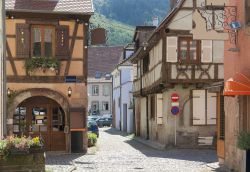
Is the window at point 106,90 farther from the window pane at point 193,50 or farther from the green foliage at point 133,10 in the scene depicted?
the green foliage at point 133,10

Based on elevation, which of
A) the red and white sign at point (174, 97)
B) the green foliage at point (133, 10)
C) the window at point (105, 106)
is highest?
the green foliage at point (133, 10)

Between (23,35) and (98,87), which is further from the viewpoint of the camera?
(98,87)

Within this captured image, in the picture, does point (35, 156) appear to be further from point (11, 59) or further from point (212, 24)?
point (11, 59)

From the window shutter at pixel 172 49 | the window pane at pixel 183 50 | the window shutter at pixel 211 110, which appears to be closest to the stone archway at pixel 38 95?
the window shutter at pixel 172 49

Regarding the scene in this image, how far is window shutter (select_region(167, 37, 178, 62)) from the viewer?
92.2ft

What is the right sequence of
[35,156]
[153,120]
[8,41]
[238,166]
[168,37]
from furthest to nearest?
[153,120] < [168,37] < [8,41] < [238,166] < [35,156]

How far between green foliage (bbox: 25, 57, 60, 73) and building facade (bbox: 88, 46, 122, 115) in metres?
53.0

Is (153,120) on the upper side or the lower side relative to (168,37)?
lower

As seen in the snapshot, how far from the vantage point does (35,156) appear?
14.9 metres

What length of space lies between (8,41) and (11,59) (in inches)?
31.5

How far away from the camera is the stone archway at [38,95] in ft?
77.4

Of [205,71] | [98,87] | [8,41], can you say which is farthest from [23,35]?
[98,87]

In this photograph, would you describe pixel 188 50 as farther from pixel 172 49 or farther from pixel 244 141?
pixel 244 141

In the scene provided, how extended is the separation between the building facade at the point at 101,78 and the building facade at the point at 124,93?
21121 mm
